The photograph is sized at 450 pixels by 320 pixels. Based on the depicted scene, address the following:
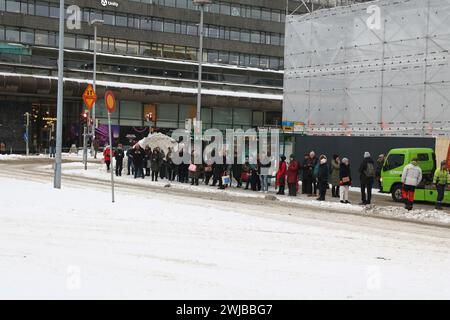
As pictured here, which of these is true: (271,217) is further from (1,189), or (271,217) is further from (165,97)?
(165,97)

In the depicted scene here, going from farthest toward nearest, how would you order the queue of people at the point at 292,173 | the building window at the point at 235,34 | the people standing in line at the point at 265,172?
1. the building window at the point at 235,34
2. the people standing in line at the point at 265,172
3. the queue of people at the point at 292,173

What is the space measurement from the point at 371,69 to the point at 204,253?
23.7 m

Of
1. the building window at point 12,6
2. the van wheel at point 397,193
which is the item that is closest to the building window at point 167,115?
the building window at point 12,6

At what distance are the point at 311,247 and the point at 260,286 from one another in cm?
356

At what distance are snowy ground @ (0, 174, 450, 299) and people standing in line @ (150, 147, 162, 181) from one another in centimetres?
1210

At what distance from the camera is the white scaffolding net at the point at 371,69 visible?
28.7 m

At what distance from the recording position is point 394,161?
78.0 feet

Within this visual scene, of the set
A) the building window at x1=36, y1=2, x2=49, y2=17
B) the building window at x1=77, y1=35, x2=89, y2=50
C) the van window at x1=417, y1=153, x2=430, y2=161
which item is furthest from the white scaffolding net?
the building window at x1=36, y1=2, x2=49, y2=17

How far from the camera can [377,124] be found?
31.4 meters

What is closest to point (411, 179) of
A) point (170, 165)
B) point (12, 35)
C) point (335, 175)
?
point (335, 175)

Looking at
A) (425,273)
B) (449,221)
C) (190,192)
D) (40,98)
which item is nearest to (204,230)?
(425,273)

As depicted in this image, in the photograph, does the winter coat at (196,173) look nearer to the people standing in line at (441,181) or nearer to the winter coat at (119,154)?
the winter coat at (119,154)

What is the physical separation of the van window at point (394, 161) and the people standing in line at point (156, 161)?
10408 mm

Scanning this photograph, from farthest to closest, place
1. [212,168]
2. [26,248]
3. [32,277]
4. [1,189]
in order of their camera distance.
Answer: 1. [212,168]
2. [1,189]
3. [26,248]
4. [32,277]
